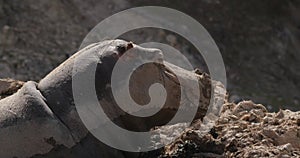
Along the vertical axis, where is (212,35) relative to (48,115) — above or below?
above

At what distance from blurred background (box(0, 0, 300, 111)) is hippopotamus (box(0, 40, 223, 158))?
432cm

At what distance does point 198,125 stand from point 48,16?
5.39 m

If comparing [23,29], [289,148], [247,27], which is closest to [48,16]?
[23,29]

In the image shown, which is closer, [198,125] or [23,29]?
[198,125]

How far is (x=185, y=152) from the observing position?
138 inches

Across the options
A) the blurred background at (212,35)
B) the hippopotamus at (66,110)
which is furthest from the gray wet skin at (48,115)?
the blurred background at (212,35)

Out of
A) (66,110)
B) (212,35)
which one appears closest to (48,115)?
(66,110)

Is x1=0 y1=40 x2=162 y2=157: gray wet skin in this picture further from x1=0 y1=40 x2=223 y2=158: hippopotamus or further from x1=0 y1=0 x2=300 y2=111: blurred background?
x1=0 y1=0 x2=300 y2=111: blurred background

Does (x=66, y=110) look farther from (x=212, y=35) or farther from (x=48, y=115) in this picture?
(x=212, y=35)

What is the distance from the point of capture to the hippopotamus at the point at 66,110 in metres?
3.41

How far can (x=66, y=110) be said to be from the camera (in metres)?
3.44

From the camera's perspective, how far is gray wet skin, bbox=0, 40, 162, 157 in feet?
11.2

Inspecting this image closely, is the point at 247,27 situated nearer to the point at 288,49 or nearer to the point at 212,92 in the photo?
the point at 288,49

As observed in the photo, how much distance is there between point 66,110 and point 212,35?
6.22 metres
